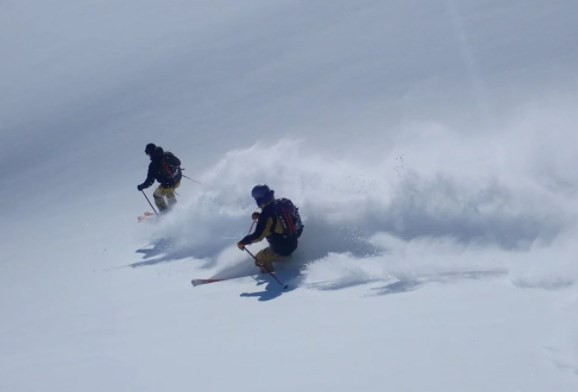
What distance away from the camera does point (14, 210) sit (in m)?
17.5

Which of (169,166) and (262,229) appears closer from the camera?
(262,229)

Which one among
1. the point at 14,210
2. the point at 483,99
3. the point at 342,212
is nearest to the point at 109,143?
the point at 14,210

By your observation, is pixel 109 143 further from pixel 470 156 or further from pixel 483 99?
pixel 470 156

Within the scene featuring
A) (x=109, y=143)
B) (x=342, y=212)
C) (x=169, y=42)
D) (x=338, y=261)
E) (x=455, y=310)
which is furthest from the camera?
(x=169, y=42)

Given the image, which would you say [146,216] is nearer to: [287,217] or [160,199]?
[160,199]

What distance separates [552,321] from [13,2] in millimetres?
40142

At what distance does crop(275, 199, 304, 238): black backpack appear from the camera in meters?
8.45

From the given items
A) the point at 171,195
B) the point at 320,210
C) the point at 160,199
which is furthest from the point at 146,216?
the point at 320,210

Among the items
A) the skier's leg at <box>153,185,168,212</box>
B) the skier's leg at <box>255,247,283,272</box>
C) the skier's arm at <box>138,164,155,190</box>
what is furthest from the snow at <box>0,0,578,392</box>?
the skier's arm at <box>138,164,155,190</box>

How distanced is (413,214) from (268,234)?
1.82m

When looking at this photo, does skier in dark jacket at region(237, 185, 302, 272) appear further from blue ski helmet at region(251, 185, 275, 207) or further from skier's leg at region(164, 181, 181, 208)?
skier's leg at region(164, 181, 181, 208)

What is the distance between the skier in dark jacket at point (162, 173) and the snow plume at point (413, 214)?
70 cm

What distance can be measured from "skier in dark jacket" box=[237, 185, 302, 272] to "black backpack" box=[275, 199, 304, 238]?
0.04m

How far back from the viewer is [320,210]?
9.46 m
